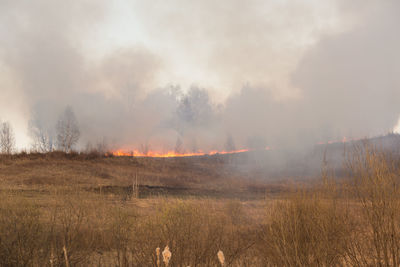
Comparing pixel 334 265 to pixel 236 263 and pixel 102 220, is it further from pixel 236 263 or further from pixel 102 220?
pixel 102 220

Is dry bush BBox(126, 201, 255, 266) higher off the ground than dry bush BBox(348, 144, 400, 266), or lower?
lower

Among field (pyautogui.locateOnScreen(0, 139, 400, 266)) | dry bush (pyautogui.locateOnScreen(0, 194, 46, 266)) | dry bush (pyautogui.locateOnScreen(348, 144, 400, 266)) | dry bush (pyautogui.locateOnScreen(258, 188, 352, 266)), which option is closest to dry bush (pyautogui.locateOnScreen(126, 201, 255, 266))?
field (pyautogui.locateOnScreen(0, 139, 400, 266))

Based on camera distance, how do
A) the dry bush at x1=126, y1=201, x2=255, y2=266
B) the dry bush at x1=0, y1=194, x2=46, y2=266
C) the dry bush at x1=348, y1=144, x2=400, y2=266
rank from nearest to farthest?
1. the dry bush at x1=348, y1=144, x2=400, y2=266
2. the dry bush at x1=0, y1=194, x2=46, y2=266
3. the dry bush at x1=126, y1=201, x2=255, y2=266

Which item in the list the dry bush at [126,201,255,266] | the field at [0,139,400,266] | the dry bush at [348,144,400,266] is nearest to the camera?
the dry bush at [348,144,400,266]

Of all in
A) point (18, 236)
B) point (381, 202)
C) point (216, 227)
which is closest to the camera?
point (381, 202)

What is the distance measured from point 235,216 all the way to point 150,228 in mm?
11719

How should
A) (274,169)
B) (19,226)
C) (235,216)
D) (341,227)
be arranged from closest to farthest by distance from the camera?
(341,227) < (19,226) < (235,216) < (274,169)

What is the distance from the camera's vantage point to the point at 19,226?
18.8 ft

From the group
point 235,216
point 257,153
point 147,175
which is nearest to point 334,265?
point 235,216

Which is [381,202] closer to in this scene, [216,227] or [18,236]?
[216,227]

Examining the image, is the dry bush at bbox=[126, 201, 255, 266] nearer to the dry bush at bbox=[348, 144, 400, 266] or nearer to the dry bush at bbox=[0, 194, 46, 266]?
the dry bush at bbox=[0, 194, 46, 266]

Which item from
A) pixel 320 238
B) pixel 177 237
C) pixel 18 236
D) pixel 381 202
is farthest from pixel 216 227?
pixel 18 236

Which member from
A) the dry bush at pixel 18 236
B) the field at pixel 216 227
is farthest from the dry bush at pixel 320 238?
the dry bush at pixel 18 236

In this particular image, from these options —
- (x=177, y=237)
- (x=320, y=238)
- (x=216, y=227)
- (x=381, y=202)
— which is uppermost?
(x=381, y=202)
